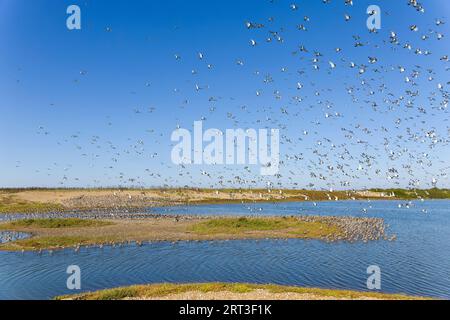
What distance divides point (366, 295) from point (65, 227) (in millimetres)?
63503

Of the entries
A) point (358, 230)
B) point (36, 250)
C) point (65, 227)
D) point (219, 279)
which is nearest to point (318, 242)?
point (358, 230)

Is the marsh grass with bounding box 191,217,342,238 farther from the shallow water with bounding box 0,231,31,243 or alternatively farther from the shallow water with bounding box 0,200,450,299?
the shallow water with bounding box 0,231,31,243

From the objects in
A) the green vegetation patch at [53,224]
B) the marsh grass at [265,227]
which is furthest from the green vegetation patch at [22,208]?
the marsh grass at [265,227]

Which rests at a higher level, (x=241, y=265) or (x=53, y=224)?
(x=53, y=224)

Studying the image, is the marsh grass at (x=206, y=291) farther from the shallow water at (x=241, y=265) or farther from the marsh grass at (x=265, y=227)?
the marsh grass at (x=265, y=227)

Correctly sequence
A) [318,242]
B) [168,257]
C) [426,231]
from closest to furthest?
[168,257] → [318,242] → [426,231]

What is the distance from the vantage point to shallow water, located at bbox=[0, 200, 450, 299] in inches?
1570

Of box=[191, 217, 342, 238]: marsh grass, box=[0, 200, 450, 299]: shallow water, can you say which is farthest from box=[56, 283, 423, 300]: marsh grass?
box=[191, 217, 342, 238]: marsh grass

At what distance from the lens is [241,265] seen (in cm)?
4772

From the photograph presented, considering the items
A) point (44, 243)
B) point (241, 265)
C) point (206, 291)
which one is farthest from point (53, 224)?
point (206, 291)

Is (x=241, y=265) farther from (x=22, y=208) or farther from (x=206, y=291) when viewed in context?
(x=22, y=208)

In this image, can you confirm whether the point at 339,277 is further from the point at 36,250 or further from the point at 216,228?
the point at 36,250

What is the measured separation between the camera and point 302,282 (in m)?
39.9
